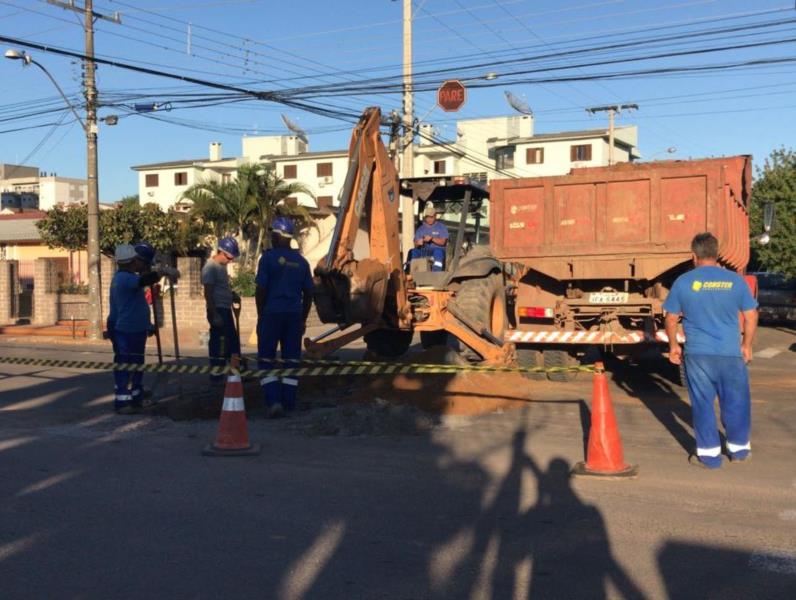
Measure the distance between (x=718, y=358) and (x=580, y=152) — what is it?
57.0m

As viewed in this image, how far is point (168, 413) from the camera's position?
9.59 metres

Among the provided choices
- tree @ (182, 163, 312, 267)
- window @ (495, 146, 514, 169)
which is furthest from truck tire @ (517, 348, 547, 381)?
window @ (495, 146, 514, 169)

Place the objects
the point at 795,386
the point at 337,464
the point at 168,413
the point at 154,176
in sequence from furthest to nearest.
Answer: the point at 154,176
the point at 795,386
the point at 168,413
the point at 337,464

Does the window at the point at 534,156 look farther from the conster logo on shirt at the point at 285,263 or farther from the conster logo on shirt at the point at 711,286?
the conster logo on shirt at the point at 711,286

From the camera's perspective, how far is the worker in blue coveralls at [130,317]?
390 inches

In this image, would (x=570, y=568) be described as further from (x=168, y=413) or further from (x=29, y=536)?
(x=168, y=413)

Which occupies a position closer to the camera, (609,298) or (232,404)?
(232,404)

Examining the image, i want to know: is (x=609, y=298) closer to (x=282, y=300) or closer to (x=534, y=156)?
(x=282, y=300)

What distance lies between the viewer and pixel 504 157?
6525cm

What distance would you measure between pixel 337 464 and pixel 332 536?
188 cm

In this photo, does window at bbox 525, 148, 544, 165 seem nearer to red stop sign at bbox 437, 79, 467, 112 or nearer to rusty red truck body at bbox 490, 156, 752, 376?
red stop sign at bbox 437, 79, 467, 112

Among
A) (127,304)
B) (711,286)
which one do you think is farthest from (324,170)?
(711,286)

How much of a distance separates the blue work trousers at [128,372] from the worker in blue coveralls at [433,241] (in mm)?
3937

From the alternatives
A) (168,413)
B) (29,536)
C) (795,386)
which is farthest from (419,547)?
(795,386)
